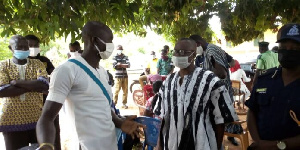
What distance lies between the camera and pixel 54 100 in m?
1.59

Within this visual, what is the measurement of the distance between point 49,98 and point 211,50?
2.66 metres

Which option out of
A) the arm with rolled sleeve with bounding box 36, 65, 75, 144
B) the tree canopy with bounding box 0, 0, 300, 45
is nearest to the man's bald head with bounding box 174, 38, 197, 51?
the tree canopy with bounding box 0, 0, 300, 45

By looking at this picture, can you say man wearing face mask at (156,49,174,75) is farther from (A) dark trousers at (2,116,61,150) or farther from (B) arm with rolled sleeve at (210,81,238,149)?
(B) arm with rolled sleeve at (210,81,238,149)

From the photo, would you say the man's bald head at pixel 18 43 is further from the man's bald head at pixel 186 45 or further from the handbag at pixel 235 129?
the handbag at pixel 235 129

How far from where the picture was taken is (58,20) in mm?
2504

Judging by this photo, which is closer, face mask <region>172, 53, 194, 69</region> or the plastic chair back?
the plastic chair back

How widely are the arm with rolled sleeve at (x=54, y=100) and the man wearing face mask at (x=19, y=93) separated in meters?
1.32

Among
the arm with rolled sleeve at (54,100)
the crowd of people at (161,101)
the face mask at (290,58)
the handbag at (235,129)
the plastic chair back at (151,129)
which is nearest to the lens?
the arm with rolled sleeve at (54,100)

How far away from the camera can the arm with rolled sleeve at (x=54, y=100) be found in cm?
153

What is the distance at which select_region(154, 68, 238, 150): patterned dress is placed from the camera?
7.70 feet

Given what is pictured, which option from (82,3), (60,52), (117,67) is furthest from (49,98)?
(60,52)

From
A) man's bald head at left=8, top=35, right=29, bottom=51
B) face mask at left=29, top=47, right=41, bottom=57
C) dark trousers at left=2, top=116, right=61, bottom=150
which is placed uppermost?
man's bald head at left=8, top=35, right=29, bottom=51

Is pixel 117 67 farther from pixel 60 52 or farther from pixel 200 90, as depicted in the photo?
pixel 60 52

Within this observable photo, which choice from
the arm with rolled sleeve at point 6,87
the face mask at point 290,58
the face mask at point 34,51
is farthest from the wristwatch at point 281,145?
Answer: the face mask at point 34,51
